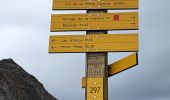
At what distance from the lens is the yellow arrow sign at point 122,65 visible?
12.4m

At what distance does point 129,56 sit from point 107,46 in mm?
606

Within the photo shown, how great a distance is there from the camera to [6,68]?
8881cm

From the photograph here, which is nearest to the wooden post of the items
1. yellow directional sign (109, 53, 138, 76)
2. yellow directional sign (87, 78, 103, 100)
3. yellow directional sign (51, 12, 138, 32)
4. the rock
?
yellow directional sign (87, 78, 103, 100)

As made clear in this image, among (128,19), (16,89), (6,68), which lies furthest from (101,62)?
(6,68)

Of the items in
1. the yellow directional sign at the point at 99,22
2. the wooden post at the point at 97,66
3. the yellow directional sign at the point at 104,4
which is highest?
the yellow directional sign at the point at 104,4

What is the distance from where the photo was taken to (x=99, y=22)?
42.6ft

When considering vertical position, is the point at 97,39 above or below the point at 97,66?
above

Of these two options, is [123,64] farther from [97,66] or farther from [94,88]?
[94,88]

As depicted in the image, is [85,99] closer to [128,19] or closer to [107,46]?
[107,46]

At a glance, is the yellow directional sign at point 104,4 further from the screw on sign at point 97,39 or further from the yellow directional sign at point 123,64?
the yellow directional sign at point 123,64

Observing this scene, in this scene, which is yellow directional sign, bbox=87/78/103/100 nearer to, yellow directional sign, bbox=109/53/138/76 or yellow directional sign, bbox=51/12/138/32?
yellow directional sign, bbox=109/53/138/76

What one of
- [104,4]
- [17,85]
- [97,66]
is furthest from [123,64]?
[17,85]

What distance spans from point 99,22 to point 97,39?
46 cm

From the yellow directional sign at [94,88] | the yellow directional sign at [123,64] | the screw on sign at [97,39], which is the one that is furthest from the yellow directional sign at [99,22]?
the yellow directional sign at [94,88]
